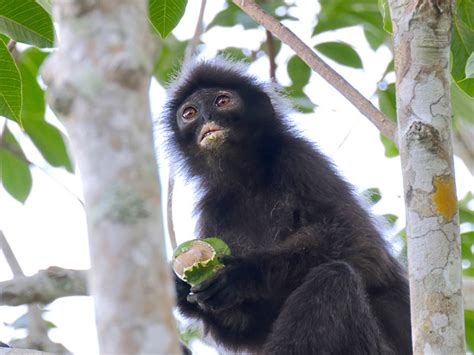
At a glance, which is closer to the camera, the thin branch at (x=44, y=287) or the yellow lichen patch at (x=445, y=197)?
the yellow lichen patch at (x=445, y=197)

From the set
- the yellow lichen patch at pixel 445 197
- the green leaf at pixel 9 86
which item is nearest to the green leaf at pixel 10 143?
the green leaf at pixel 9 86

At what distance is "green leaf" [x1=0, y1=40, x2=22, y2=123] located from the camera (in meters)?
4.73

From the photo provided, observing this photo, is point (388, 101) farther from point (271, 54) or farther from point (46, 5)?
point (46, 5)

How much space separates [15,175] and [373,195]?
8.38 feet

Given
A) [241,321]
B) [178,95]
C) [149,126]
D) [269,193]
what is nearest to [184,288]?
[241,321]

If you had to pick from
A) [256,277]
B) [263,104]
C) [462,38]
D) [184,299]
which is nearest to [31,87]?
[263,104]

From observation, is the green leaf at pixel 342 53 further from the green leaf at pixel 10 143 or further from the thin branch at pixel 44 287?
the thin branch at pixel 44 287

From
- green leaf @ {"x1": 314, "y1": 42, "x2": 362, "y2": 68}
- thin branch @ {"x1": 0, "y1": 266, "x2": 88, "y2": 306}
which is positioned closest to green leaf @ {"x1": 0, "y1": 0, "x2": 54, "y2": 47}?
thin branch @ {"x1": 0, "y1": 266, "x2": 88, "y2": 306}

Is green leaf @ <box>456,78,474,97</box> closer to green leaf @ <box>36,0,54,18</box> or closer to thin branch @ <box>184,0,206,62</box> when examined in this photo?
green leaf @ <box>36,0,54,18</box>

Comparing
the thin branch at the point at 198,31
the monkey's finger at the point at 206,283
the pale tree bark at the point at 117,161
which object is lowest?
the pale tree bark at the point at 117,161

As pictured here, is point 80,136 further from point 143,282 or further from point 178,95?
point 178,95

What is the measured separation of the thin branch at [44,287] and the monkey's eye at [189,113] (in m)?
1.81

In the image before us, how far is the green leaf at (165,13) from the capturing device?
4.76 m

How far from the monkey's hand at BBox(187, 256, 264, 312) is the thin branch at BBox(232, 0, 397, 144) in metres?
1.10
